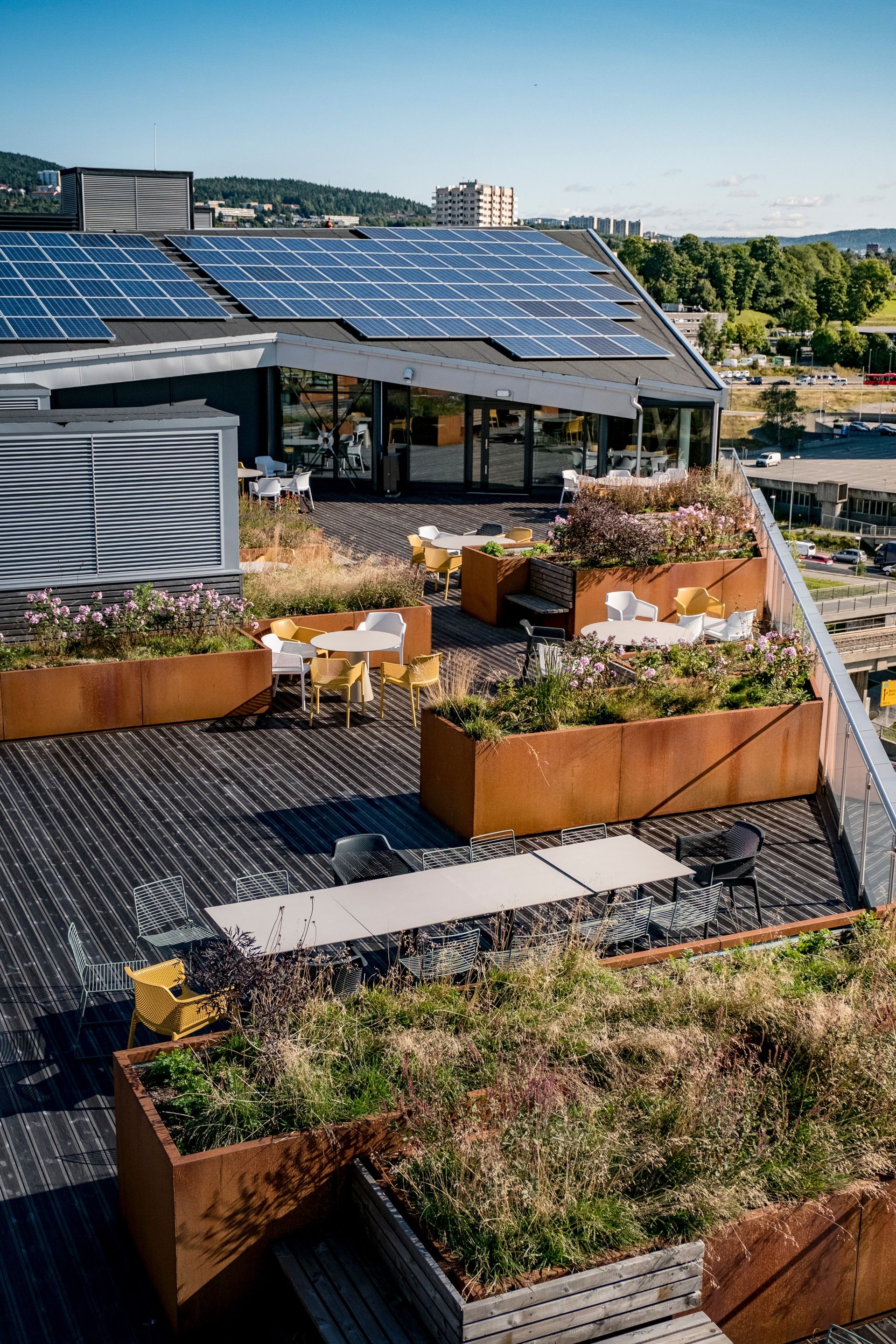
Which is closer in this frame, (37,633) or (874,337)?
(37,633)

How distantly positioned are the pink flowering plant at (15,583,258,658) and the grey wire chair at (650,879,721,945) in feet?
21.7

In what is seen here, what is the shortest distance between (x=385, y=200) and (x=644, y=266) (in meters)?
42.8

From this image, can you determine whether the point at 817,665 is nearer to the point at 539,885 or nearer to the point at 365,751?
the point at 365,751

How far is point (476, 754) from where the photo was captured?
10.8m

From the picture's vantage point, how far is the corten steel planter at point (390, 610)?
14.7 m

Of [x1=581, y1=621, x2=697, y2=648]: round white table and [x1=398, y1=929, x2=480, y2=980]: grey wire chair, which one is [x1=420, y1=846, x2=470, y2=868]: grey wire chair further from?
[x1=581, y1=621, x2=697, y2=648]: round white table

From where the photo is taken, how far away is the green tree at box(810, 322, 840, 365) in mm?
154750

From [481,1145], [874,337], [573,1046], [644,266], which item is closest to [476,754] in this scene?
[573,1046]

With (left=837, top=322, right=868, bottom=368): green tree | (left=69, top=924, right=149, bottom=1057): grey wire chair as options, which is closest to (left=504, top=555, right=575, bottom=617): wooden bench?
(left=69, top=924, right=149, bottom=1057): grey wire chair

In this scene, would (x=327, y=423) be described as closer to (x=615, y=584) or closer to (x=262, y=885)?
(x=615, y=584)

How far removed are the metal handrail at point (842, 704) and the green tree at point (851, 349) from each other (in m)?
147

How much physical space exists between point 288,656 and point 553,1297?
939 cm

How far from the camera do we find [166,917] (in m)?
8.77

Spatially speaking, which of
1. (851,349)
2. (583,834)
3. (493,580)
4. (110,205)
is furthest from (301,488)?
(851,349)
